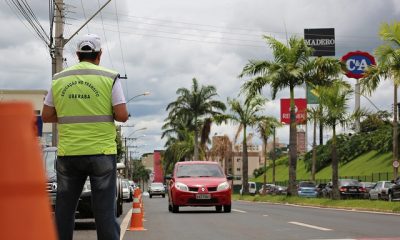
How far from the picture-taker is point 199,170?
20.7m

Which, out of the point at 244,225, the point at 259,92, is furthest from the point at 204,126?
the point at 244,225

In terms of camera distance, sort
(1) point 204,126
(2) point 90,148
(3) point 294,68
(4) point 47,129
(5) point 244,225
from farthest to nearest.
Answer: (4) point 47,129 → (1) point 204,126 → (3) point 294,68 → (5) point 244,225 → (2) point 90,148

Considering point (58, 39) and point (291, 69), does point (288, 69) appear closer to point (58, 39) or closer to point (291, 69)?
point (291, 69)

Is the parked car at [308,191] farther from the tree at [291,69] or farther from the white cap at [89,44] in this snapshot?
the white cap at [89,44]

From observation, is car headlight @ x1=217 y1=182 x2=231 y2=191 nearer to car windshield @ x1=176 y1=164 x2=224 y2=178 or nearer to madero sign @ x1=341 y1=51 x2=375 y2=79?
car windshield @ x1=176 y1=164 x2=224 y2=178

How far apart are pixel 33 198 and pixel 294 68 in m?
31.0

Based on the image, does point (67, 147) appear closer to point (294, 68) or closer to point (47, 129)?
point (294, 68)

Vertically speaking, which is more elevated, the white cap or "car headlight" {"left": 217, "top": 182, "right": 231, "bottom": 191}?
the white cap

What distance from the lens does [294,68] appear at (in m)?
32.7

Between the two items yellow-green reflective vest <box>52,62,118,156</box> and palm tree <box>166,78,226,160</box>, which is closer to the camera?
yellow-green reflective vest <box>52,62,118,156</box>

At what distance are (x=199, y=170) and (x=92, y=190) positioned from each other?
A: 51.4 feet

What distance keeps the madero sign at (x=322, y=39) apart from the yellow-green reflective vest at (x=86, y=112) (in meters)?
88.8

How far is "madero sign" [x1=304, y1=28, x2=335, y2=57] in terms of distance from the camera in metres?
92.8

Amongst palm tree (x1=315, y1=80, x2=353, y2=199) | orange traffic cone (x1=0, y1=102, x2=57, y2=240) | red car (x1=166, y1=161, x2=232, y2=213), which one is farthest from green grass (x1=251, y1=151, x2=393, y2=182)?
orange traffic cone (x1=0, y1=102, x2=57, y2=240)
